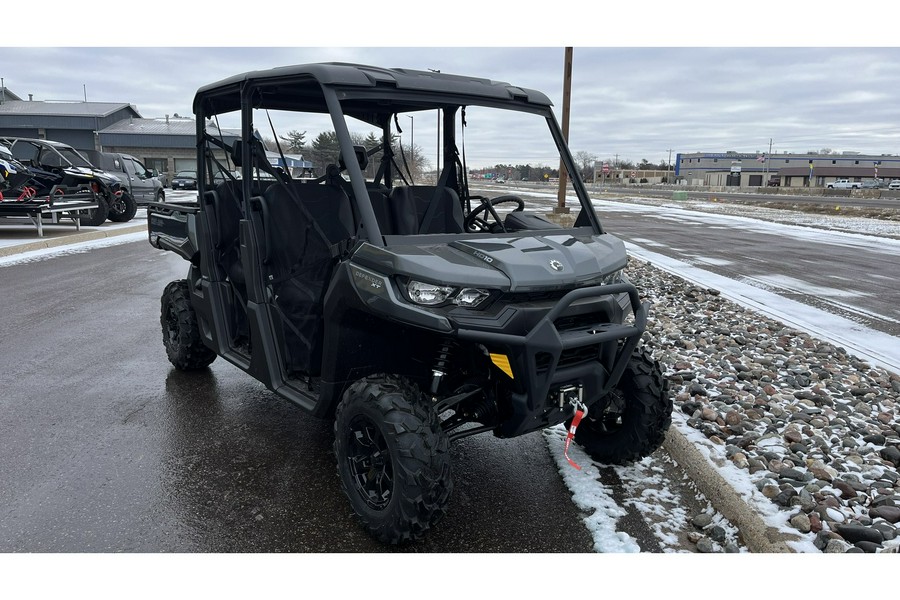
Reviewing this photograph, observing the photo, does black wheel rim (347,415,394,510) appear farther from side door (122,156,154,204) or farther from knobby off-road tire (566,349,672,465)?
side door (122,156,154,204)

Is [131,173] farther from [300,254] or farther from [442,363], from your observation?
[442,363]

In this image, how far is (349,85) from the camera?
323 centimetres

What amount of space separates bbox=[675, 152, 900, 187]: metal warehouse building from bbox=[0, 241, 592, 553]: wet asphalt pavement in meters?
114

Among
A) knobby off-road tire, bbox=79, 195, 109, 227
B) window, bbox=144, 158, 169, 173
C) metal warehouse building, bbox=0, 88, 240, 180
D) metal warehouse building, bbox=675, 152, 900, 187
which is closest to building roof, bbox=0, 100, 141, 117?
metal warehouse building, bbox=0, 88, 240, 180

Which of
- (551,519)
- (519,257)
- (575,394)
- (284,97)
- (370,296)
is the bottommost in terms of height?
(551,519)

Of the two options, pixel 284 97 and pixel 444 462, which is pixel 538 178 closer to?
pixel 284 97

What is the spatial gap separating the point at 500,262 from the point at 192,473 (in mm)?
2207

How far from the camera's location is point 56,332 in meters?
6.79

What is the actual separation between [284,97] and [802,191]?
63.1m

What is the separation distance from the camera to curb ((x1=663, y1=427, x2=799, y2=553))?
117 inches

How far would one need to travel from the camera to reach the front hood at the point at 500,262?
2840 millimetres

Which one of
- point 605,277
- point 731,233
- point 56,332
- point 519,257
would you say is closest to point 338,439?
point 519,257

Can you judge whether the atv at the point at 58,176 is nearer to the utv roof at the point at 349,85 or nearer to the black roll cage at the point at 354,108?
the black roll cage at the point at 354,108

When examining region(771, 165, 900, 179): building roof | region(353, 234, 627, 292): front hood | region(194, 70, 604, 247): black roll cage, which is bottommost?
region(353, 234, 627, 292): front hood
